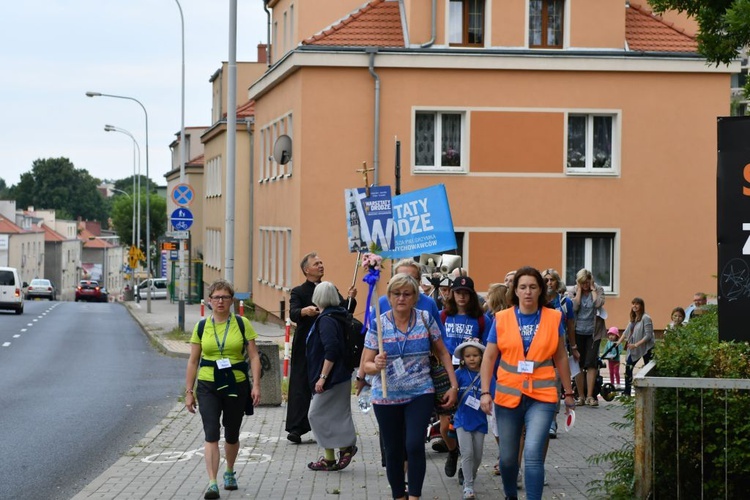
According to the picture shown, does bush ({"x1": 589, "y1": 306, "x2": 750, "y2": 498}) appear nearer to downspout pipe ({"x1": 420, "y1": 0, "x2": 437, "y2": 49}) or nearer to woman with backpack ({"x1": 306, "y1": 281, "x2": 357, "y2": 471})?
woman with backpack ({"x1": 306, "y1": 281, "x2": 357, "y2": 471})

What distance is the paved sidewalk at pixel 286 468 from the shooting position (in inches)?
388

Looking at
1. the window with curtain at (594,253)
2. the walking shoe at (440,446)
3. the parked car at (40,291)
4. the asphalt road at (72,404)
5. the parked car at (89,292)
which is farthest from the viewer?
the parked car at (89,292)

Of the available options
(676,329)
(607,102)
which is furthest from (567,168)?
(676,329)

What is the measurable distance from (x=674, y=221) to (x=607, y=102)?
3529mm

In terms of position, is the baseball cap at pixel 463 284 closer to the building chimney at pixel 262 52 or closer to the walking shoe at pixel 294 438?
the walking shoe at pixel 294 438

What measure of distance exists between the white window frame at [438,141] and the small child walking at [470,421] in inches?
868

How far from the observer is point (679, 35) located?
33.3 m

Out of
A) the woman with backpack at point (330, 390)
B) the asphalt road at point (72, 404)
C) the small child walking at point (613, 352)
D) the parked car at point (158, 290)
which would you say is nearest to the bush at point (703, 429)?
the woman with backpack at point (330, 390)

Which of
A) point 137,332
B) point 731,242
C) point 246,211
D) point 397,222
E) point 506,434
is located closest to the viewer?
point 731,242

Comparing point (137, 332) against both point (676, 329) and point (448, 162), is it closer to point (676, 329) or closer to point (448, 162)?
point (448, 162)

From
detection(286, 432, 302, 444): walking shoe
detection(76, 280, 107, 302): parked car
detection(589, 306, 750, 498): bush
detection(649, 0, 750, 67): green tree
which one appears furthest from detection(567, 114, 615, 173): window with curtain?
detection(76, 280, 107, 302): parked car

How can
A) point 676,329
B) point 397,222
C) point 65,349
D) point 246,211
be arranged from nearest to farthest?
1. point 676,329
2. point 397,222
3. point 65,349
4. point 246,211

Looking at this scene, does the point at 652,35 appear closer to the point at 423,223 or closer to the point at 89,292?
the point at 423,223

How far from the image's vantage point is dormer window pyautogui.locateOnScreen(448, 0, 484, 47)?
32.2 m
